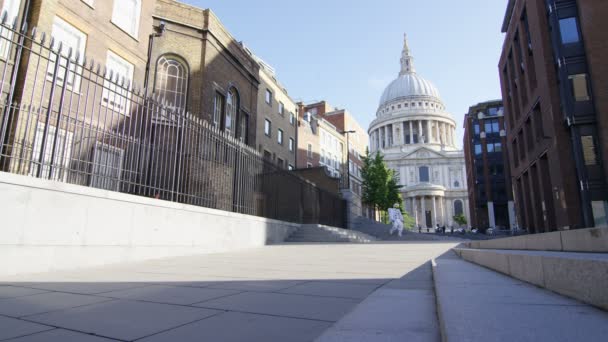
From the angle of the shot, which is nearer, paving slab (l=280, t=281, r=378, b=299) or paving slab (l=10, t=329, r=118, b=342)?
paving slab (l=10, t=329, r=118, b=342)

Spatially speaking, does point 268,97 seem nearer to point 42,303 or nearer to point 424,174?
point 42,303

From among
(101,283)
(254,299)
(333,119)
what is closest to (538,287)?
(254,299)

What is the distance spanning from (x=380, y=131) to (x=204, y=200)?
103 m

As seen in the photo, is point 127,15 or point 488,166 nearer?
point 127,15

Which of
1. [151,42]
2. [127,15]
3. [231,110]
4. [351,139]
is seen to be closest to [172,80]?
[151,42]

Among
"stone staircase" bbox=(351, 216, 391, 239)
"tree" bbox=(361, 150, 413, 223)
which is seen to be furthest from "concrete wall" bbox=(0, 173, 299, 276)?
"tree" bbox=(361, 150, 413, 223)

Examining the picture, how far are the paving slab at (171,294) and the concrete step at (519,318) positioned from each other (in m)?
1.85

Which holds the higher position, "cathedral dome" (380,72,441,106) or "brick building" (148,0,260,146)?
"cathedral dome" (380,72,441,106)

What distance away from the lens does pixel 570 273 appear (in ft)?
6.39

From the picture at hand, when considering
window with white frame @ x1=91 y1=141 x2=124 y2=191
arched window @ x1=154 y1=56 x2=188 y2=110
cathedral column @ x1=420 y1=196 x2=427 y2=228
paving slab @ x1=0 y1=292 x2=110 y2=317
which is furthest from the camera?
cathedral column @ x1=420 y1=196 x2=427 y2=228

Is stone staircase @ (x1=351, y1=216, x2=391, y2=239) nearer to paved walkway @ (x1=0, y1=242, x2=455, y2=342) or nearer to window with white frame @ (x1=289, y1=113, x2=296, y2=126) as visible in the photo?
window with white frame @ (x1=289, y1=113, x2=296, y2=126)

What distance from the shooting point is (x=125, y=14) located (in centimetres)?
1535

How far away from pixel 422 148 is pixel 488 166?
3842 centimetres

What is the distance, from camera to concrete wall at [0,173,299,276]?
4508 millimetres
